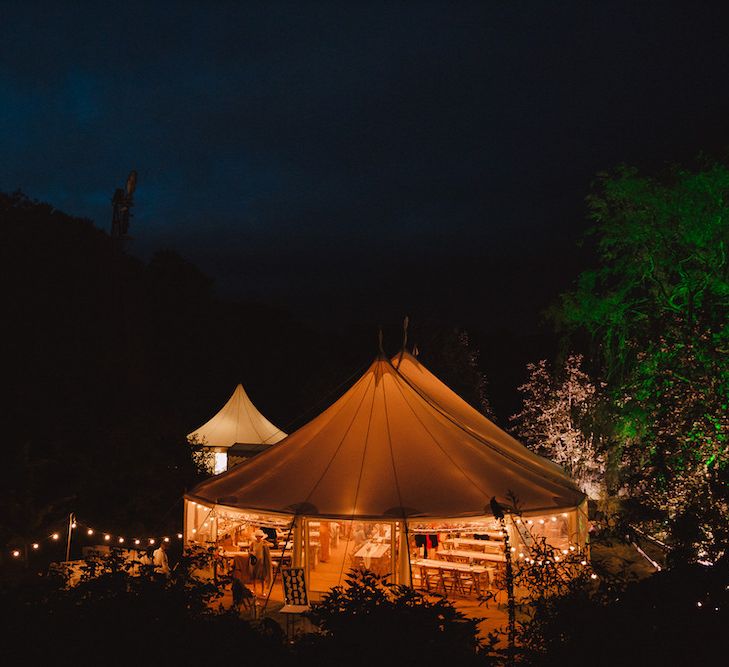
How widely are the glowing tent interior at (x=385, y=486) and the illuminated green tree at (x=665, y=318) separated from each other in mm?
1426

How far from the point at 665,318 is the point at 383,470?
3986 mm

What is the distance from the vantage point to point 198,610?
3.66m

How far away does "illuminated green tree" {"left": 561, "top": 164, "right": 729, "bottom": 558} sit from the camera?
743 cm

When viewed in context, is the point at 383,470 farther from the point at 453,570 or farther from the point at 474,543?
the point at 474,543

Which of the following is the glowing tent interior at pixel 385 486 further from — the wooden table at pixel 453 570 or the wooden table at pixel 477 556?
the wooden table at pixel 453 570

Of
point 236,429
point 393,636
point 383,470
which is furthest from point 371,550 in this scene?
point 236,429

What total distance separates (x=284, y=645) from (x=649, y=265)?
8066 millimetres

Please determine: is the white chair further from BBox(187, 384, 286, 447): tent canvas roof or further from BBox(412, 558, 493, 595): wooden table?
BBox(187, 384, 286, 447): tent canvas roof

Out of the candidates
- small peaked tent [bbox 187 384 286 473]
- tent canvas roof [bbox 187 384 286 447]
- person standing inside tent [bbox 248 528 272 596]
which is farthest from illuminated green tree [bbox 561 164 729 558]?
tent canvas roof [bbox 187 384 286 447]

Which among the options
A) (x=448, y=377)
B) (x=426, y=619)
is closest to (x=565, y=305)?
(x=426, y=619)

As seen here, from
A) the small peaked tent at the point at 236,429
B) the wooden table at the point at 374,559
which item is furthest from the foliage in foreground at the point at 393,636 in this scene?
the small peaked tent at the point at 236,429

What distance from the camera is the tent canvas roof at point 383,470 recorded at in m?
7.71

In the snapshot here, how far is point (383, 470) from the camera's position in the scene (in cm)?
815

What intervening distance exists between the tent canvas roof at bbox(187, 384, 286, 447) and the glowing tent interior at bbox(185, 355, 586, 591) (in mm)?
8145
